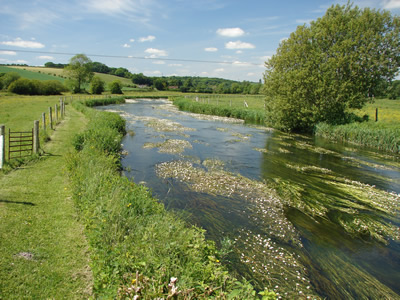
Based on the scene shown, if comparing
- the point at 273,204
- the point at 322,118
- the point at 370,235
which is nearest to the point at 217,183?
the point at 273,204

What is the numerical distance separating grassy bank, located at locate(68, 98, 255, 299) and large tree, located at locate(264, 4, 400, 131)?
2770 cm

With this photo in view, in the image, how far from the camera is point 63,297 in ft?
18.0

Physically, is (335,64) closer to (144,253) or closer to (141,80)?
(144,253)

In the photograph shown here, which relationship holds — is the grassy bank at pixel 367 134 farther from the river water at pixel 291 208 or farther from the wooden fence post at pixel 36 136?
the wooden fence post at pixel 36 136

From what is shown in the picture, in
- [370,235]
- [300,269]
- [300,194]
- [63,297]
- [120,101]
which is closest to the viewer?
[63,297]

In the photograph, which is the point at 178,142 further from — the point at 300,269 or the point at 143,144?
the point at 300,269

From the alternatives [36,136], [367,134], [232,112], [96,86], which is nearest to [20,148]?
[36,136]

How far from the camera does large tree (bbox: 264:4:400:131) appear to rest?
2889cm

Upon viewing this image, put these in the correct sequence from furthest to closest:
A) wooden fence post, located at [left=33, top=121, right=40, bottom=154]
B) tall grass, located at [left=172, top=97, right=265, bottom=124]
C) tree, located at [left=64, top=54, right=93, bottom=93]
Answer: tree, located at [left=64, top=54, right=93, bottom=93] → tall grass, located at [left=172, top=97, right=265, bottom=124] → wooden fence post, located at [left=33, top=121, right=40, bottom=154]

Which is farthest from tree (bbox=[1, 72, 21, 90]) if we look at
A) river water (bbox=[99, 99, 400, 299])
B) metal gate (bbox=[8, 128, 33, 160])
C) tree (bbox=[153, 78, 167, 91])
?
metal gate (bbox=[8, 128, 33, 160])

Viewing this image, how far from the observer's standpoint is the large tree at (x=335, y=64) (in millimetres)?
28891

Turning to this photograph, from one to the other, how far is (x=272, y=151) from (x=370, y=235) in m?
13.5

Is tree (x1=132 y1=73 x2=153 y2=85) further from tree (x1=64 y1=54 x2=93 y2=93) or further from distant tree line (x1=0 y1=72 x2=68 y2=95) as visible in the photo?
distant tree line (x1=0 y1=72 x2=68 y2=95)

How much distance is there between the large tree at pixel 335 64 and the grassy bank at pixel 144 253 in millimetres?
27705
